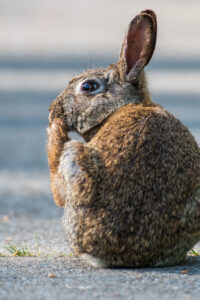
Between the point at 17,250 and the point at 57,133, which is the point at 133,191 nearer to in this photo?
the point at 57,133

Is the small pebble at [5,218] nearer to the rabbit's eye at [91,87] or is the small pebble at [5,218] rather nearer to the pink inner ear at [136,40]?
the rabbit's eye at [91,87]

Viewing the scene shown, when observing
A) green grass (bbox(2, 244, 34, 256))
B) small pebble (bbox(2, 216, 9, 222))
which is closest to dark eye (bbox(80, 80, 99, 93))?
green grass (bbox(2, 244, 34, 256))

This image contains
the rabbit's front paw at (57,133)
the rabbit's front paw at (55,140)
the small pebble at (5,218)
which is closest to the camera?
the rabbit's front paw at (55,140)

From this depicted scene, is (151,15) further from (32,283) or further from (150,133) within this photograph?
(32,283)

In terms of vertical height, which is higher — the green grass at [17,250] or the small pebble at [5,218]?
the small pebble at [5,218]

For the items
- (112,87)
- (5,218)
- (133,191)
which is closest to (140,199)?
(133,191)

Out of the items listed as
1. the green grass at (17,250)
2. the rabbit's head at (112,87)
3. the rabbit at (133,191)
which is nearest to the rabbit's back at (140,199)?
the rabbit at (133,191)

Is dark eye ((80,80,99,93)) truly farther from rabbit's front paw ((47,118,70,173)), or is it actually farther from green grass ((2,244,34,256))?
green grass ((2,244,34,256))
